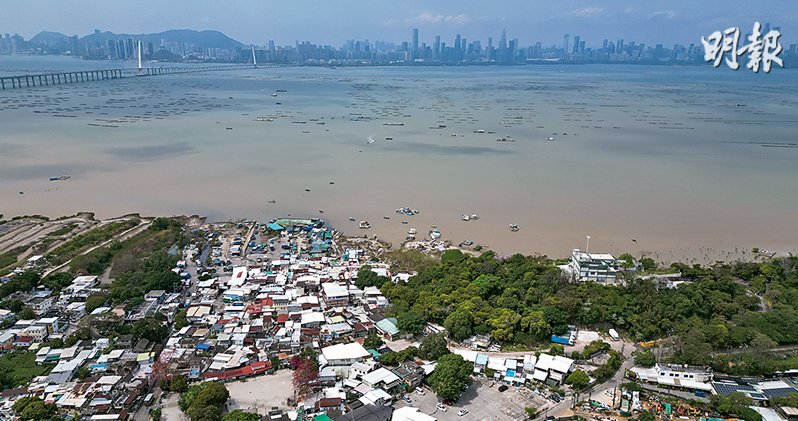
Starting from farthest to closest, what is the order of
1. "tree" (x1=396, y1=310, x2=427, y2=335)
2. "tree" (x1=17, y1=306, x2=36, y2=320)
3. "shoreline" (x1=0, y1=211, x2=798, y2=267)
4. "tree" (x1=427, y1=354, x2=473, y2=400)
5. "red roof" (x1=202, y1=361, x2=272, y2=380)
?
"shoreline" (x1=0, y1=211, x2=798, y2=267), "tree" (x1=17, y1=306, x2=36, y2=320), "tree" (x1=396, y1=310, x2=427, y2=335), "red roof" (x1=202, y1=361, x2=272, y2=380), "tree" (x1=427, y1=354, x2=473, y2=400)

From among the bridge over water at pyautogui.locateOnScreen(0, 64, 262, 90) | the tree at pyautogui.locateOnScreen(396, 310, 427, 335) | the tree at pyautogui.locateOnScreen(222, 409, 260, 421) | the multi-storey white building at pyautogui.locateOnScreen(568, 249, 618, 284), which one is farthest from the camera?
the bridge over water at pyautogui.locateOnScreen(0, 64, 262, 90)

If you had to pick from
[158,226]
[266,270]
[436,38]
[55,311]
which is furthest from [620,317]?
[436,38]

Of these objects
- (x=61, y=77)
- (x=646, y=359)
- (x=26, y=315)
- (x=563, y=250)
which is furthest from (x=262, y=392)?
(x=61, y=77)

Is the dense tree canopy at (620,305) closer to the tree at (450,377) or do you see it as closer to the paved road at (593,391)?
the paved road at (593,391)

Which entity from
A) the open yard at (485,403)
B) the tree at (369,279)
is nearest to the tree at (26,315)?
Result: the tree at (369,279)

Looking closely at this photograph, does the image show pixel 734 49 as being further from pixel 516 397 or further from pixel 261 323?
pixel 261 323

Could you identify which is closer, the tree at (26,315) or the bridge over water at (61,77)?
the tree at (26,315)

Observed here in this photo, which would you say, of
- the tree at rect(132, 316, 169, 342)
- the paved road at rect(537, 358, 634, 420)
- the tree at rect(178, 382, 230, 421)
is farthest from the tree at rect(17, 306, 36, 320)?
the paved road at rect(537, 358, 634, 420)

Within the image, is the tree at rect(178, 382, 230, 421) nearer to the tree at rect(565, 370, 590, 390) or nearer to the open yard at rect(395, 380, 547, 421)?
the open yard at rect(395, 380, 547, 421)
